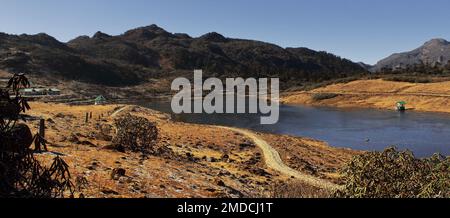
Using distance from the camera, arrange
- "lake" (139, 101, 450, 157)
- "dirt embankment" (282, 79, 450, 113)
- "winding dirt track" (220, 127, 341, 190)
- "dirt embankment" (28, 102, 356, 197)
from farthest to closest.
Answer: "dirt embankment" (282, 79, 450, 113) < "lake" (139, 101, 450, 157) < "winding dirt track" (220, 127, 341, 190) < "dirt embankment" (28, 102, 356, 197)

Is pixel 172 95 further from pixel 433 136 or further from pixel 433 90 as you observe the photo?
pixel 433 136

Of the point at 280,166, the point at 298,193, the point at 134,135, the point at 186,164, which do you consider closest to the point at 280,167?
the point at 280,166

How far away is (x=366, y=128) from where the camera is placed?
75000 mm

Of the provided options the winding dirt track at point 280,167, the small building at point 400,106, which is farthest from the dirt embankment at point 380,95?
the winding dirt track at point 280,167

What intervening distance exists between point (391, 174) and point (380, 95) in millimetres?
123612

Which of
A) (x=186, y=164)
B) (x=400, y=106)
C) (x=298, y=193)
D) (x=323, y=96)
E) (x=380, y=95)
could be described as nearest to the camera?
(x=298, y=193)

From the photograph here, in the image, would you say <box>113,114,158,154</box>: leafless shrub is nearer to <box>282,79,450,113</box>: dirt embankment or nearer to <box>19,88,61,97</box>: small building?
<box>19,88,61,97</box>: small building

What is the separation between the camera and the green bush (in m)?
12.4

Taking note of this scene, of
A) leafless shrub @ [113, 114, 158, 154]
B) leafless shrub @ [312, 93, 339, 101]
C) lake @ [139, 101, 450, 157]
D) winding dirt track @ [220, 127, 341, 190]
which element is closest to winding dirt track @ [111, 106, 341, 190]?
winding dirt track @ [220, 127, 341, 190]

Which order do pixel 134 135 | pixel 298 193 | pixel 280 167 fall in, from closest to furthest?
pixel 298 193, pixel 134 135, pixel 280 167

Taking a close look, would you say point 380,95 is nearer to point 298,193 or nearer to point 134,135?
Result: point 134,135

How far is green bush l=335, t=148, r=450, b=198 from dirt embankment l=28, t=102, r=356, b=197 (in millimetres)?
7765
